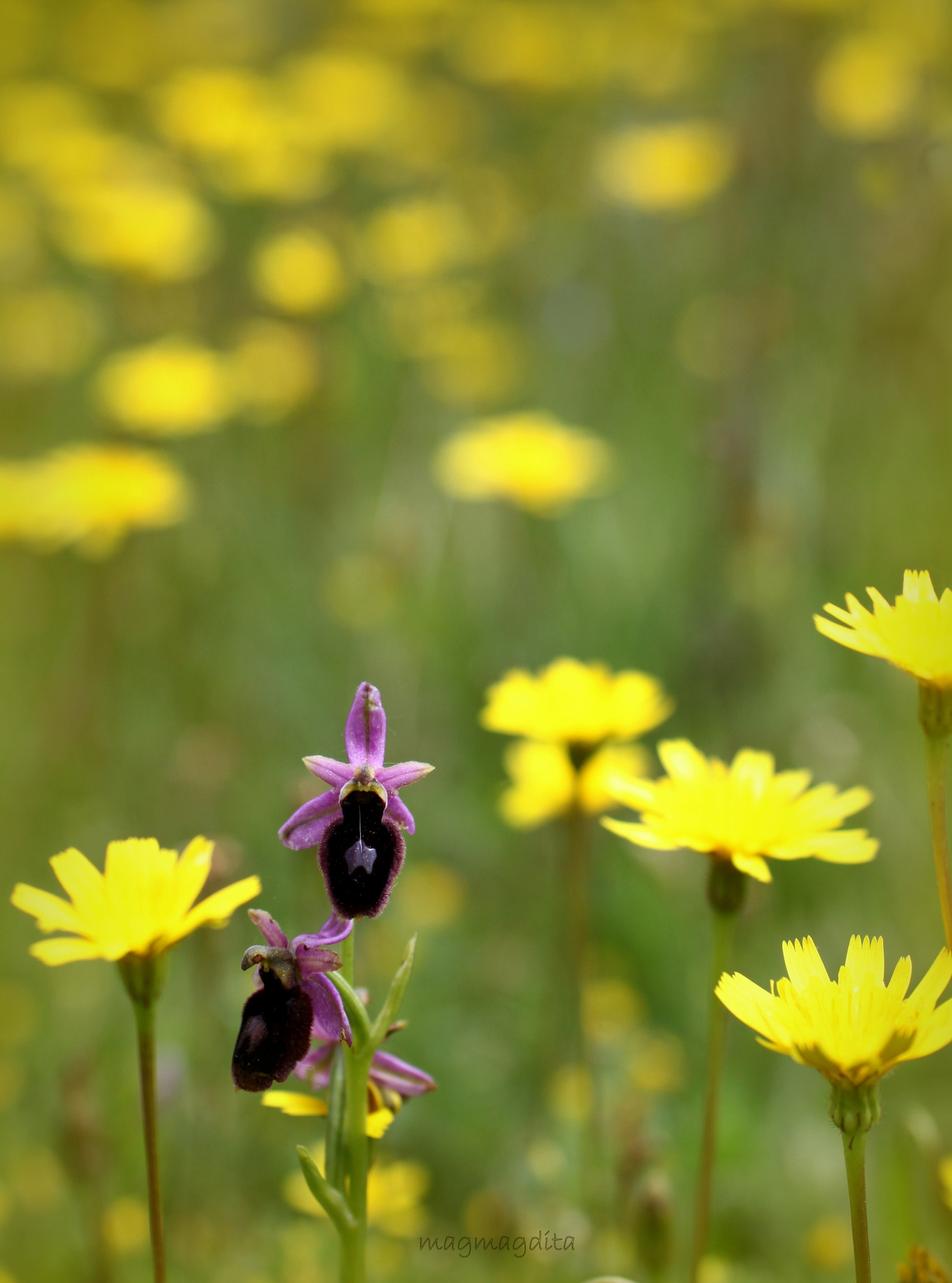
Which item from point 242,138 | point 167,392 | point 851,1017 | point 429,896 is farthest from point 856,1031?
point 242,138

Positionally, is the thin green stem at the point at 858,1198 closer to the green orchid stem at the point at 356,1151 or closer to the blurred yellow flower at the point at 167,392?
the green orchid stem at the point at 356,1151

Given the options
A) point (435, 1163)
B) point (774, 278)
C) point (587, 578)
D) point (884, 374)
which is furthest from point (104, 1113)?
point (774, 278)

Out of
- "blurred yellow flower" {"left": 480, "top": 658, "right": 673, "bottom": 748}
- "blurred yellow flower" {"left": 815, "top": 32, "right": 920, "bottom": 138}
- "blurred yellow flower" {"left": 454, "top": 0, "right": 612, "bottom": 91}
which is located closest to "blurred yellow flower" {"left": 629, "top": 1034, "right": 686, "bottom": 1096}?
"blurred yellow flower" {"left": 480, "top": 658, "right": 673, "bottom": 748}

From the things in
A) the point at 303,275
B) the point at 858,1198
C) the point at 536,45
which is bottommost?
the point at 858,1198

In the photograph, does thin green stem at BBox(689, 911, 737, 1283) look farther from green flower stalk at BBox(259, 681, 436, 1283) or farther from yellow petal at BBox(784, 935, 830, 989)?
green flower stalk at BBox(259, 681, 436, 1283)

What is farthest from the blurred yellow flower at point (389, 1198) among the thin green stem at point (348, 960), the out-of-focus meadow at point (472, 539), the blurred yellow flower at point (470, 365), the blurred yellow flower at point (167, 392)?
the blurred yellow flower at point (470, 365)

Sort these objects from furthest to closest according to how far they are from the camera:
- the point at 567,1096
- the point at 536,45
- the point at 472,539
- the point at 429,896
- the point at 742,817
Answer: the point at 536,45
the point at 472,539
the point at 429,896
the point at 567,1096
the point at 742,817

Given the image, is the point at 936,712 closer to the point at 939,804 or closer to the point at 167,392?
the point at 939,804
